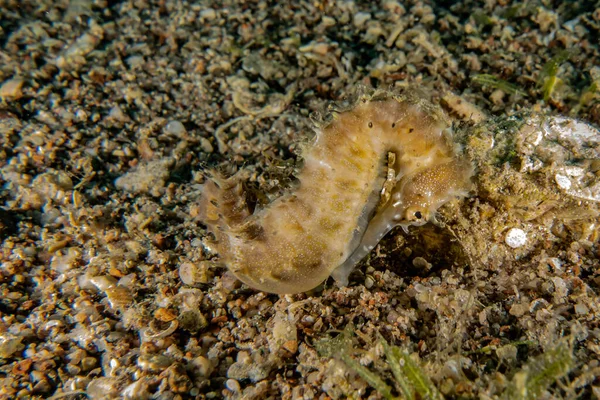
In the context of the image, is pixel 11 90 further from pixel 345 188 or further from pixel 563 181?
pixel 563 181

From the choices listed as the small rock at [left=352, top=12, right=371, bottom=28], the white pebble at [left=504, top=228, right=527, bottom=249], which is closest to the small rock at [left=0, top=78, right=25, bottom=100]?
the small rock at [left=352, top=12, right=371, bottom=28]

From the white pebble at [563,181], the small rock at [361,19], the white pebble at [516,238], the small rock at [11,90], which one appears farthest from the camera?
the small rock at [361,19]

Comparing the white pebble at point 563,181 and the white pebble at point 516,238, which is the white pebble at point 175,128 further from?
the white pebble at point 563,181

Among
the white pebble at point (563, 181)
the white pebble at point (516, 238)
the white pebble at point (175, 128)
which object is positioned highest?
the white pebble at point (563, 181)

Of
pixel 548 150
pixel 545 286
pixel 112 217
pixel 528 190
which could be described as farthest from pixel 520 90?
pixel 112 217

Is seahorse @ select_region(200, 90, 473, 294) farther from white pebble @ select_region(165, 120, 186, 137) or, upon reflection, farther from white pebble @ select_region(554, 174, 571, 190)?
white pebble @ select_region(165, 120, 186, 137)

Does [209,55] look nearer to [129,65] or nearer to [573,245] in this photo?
[129,65]

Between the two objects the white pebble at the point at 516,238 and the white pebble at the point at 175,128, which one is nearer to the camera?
the white pebble at the point at 516,238

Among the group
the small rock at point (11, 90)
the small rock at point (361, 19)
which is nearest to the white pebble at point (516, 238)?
the small rock at point (361, 19)

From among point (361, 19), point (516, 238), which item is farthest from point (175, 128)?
point (516, 238)
